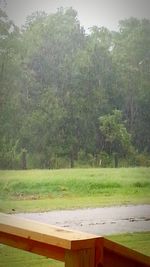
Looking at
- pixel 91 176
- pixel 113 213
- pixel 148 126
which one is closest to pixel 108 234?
pixel 113 213

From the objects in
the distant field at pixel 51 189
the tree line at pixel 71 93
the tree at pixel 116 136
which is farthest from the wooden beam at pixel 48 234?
the tree at pixel 116 136

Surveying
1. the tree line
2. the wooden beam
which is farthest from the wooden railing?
the tree line

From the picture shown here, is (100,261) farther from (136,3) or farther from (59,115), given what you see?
(136,3)

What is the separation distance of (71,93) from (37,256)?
856 mm

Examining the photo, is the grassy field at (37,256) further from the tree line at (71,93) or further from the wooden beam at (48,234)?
the wooden beam at (48,234)

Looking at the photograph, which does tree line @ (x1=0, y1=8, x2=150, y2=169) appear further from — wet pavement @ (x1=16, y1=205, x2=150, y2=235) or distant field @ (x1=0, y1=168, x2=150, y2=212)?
wet pavement @ (x1=16, y1=205, x2=150, y2=235)

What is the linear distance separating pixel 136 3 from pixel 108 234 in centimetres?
122

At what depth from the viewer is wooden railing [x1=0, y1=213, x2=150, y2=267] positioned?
152 cm

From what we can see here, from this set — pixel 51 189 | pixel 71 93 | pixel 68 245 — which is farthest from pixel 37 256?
pixel 68 245

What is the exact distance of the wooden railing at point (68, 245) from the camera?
1.52 m

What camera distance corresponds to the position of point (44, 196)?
8.11 ft

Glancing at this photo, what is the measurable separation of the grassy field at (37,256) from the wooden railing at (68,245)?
602 mm

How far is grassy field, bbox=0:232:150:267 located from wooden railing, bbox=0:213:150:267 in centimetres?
60

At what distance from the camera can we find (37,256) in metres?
2.40
